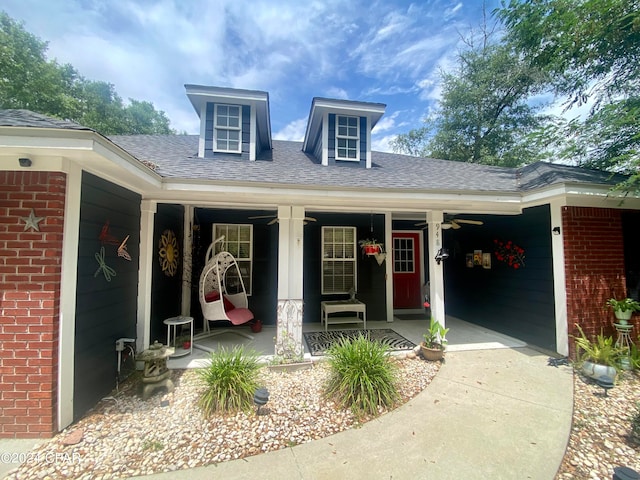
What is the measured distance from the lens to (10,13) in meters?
13.1

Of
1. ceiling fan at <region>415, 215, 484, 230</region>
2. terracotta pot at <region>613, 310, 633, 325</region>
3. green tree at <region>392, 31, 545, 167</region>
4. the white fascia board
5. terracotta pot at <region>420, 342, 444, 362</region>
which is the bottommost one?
terracotta pot at <region>420, 342, 444, 362</region>

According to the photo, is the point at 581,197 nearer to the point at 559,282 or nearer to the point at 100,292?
the point at 559,282

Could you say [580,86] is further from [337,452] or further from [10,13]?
[10,13]

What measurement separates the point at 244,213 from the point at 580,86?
8216 millimetres

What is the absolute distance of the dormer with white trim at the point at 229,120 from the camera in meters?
5.72

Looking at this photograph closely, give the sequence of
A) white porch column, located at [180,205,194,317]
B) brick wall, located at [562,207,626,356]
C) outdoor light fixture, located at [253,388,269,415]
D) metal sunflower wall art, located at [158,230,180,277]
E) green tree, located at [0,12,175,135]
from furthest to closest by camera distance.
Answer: green tree, located at [0,12,175,135] < white porch column, located at [180,205,194,317] < metal sunflower wall art, located at [158,230,180,277] < brick wall, located at [562,207,626,356] < outdoor light fixture, located at [253,388,269,415]

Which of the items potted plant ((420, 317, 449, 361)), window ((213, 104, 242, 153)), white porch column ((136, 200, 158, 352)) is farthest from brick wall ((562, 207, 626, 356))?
white porch column ((136, 200, 158, 352))

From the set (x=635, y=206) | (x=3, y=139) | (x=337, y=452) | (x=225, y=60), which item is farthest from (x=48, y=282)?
(x=635, y=206)

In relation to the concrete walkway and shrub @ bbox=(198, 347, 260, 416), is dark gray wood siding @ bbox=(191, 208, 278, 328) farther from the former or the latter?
the concrete walkway

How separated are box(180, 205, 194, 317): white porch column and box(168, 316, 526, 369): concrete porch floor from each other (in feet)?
3.43

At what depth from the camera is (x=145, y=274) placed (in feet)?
13.1

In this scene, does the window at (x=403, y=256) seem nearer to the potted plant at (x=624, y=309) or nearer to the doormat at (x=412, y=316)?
the doormat at (x=412, y=316)

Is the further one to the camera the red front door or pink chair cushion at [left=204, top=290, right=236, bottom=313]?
the red front door

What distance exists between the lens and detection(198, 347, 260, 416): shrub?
280 centimetres
